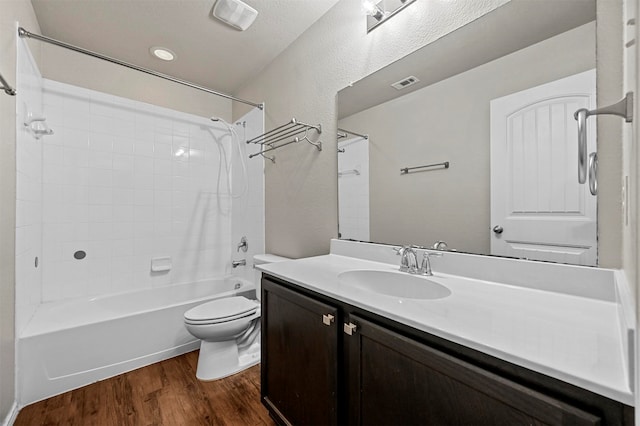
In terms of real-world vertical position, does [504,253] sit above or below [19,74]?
below

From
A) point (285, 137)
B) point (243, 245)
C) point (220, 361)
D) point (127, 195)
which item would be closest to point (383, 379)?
point (220, 361)

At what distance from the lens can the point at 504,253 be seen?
1067 millimetres

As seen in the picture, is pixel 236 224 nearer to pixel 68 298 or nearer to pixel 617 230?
pixel 68 298

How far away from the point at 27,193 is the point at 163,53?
1436mm

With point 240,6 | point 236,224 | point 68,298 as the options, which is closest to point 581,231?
point 240,6

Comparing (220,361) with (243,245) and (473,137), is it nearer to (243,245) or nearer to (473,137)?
(243,245)

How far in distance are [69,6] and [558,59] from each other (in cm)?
271

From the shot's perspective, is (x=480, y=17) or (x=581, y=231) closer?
(x=581, y=231)

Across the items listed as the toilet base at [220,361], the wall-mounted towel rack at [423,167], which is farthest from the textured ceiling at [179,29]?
the toilet base at [220,361]

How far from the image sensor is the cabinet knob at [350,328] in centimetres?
90

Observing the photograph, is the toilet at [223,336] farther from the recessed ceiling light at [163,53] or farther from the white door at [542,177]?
the recessed ceiling light at [163,53]

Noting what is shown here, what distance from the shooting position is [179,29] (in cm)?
198

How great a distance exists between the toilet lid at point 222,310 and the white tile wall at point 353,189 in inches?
34.5

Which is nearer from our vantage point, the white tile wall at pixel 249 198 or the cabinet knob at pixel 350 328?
the cabinet knob at pixel 350 328
